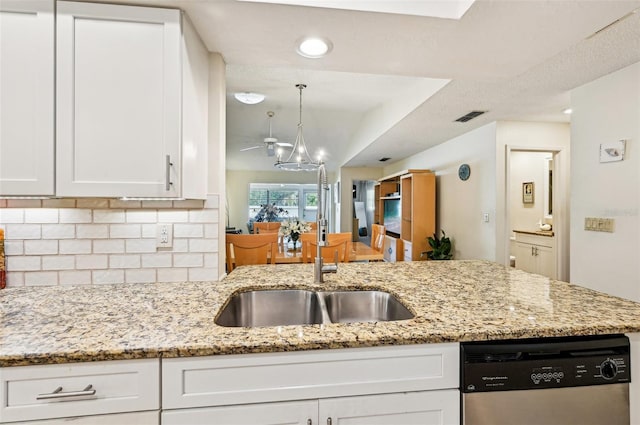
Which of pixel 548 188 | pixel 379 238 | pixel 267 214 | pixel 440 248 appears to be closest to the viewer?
pixel 379 238

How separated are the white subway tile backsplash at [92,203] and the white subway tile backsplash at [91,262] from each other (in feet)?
0.73

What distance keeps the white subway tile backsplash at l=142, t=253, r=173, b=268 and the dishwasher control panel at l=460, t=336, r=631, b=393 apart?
1.26 m

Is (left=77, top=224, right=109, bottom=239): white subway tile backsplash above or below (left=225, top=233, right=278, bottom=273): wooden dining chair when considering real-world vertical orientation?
above

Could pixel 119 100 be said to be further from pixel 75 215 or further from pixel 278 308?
pixel 278 308

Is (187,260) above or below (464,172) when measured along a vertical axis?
below

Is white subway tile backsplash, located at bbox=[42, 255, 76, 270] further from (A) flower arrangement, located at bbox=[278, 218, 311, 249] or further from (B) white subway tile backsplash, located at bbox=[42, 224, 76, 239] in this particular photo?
(A) flower arrangement, located at bbox=[278, 218, 311, 249]

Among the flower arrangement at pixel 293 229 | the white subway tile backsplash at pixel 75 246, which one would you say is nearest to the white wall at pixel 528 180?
the flower arrangement at pixel 293 229

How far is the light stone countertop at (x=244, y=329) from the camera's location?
0.80m

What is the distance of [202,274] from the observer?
4.64 feet

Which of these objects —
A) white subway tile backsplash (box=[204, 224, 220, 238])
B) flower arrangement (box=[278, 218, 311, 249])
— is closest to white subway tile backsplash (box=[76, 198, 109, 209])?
white subway tile backsplash (box=[204, 224, 220, 238])

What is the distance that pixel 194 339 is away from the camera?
821 mm

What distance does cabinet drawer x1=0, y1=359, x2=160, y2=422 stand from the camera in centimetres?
75

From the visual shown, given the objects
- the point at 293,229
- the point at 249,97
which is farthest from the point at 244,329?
the point at 249,97

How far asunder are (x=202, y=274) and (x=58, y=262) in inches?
24.1
